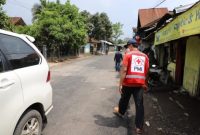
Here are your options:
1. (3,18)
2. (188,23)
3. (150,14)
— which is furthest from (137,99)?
(150,14)

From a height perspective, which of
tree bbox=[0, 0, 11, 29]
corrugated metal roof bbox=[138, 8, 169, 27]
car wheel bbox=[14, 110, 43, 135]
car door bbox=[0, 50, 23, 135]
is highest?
corrugated metal roof bbox=[138, 8, 169, 27]

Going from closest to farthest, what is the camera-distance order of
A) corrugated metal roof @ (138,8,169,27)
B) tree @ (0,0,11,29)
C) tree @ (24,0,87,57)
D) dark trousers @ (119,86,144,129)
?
1. dark trousers @ (119,86,144,129)
2. tree @ (0,0,11,29)
3. corrugated metal roof @ (138,8,169,27)
4. tree @ (24,0,87,57)

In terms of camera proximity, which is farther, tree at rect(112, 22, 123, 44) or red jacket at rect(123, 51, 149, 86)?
tree at rect(112, 22, 123, 44)

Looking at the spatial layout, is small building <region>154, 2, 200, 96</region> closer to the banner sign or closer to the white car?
the banner sign

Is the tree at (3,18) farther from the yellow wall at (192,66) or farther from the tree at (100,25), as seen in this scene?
the tree at (100,25)

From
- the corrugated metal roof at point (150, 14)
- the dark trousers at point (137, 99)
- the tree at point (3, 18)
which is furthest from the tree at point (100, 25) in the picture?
the dark trousers at point (137, 99)

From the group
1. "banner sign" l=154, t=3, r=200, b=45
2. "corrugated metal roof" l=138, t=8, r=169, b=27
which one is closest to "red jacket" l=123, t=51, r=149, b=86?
"banner sign" l=154, t=3, r=200, b=45

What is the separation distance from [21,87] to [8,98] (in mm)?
337

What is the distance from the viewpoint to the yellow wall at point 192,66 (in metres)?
8.59

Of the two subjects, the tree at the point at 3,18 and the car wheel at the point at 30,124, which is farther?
the tree at the point at 3,18

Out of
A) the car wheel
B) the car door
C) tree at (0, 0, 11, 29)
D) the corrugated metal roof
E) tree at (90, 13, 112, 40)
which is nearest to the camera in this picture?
the car door

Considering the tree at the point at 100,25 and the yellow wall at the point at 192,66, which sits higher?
the tree at the point at 100,25

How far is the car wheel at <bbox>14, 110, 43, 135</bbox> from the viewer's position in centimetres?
369

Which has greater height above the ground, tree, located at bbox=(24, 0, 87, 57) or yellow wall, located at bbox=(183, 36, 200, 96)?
tree, located at bbox=(24, 0, 87, 57)
